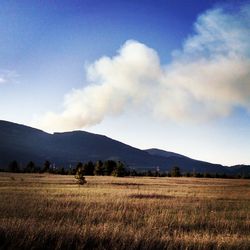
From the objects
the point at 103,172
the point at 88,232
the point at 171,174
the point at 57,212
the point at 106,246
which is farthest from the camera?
the point at 171,174

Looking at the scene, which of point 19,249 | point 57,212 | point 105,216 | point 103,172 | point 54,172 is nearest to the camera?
point 19,249

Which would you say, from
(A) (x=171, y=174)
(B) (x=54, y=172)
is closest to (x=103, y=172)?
(B) (x=54, y=172)

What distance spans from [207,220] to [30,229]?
9.86 meters

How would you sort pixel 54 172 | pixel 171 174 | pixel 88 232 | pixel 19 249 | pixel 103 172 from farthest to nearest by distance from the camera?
pixel 171 174 < pixel 54 172 < pixel 103 172 < pixel 88 232 < pixel 19 249

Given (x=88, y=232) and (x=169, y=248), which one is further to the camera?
(x=88, y=232)

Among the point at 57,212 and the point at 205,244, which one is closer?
the point at 205,244

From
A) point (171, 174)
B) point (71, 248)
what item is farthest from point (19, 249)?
point (171, 174)

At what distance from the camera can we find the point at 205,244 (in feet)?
36.4

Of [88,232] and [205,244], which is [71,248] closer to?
[88,232]

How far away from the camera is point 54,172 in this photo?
158m

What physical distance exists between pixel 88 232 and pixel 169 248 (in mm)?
2348

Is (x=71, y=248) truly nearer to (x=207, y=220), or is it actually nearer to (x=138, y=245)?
(x=138, y=245)

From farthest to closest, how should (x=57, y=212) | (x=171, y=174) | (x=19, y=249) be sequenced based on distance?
(x=171, y=174) < (x=57, y=212) < (x=19, y=249)

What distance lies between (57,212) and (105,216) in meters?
2.56
